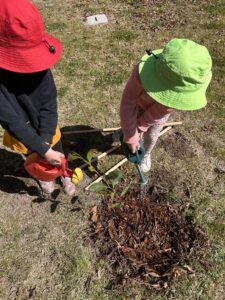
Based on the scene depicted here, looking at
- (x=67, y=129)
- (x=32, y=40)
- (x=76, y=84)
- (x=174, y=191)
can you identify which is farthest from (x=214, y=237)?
(x=76, y=84)

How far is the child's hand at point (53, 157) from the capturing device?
7.80 ft

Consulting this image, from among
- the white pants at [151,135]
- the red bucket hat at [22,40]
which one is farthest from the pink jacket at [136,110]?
the red bucket hat at [22,40]

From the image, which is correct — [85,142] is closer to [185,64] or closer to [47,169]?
[47,169]

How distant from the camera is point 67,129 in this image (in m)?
3.68

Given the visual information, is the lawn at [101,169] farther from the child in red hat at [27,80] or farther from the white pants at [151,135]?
the child in red hat at [27,80]

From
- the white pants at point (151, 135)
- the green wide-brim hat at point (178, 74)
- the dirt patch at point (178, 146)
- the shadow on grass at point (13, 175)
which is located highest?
the green wide-brim hat at point (178, 74)

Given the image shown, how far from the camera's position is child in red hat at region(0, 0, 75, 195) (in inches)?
74.3

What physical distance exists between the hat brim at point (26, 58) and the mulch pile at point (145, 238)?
48.5 inches

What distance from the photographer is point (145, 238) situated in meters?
2.80

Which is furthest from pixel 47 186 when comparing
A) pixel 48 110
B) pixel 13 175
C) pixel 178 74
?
pixel 178 74

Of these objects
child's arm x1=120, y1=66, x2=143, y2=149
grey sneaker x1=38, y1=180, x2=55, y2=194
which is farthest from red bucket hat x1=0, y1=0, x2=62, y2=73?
grey sneaker x1=38, y1=180, x2=55, y2=194

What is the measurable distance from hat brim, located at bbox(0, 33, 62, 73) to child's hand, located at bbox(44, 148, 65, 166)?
57 cm

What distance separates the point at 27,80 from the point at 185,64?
3.18ft

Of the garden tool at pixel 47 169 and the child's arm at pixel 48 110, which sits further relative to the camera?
the garden tool at pixel 47 169
